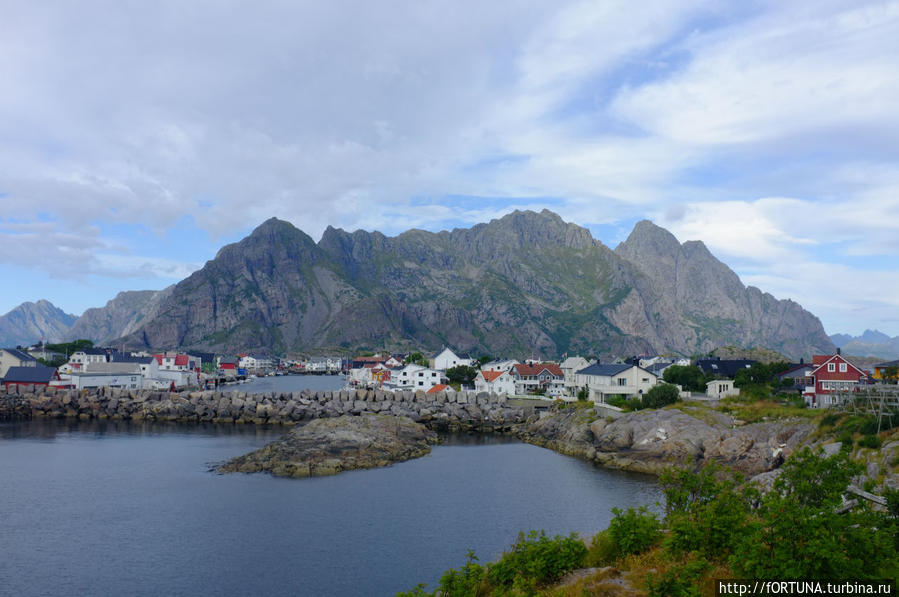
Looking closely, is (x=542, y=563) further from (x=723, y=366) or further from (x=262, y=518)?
(x=723, y=366)

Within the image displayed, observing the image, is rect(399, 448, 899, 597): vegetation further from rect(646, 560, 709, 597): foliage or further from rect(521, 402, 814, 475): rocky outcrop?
rect(521, 402, 814, 475): rocky outcrop

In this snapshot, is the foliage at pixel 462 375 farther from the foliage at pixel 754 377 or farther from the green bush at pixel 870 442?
the green bush at pixel 870 442

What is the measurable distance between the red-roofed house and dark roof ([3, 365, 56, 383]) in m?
88.4

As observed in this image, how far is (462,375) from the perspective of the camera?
127 meters

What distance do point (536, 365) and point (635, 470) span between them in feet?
222

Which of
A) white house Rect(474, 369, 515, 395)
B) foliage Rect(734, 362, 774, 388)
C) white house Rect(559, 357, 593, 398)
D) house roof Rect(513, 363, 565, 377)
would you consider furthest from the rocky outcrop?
house roof Rect(513, 363, 565, 377)

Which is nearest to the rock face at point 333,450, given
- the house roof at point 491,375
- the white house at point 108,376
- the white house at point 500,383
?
the white house at point 500,383

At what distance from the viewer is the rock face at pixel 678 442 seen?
53312 millimetres

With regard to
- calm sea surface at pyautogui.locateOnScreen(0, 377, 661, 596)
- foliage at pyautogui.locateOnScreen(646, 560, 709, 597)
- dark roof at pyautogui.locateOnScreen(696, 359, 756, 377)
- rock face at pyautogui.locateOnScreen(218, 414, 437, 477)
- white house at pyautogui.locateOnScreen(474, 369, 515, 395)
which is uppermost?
dark roof at pyautogui.locateOnScreen(696, 359, 756, 377)

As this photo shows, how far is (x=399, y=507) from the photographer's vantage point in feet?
143

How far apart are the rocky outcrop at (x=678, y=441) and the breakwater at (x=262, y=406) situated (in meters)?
21.4

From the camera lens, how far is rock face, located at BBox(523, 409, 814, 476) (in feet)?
175

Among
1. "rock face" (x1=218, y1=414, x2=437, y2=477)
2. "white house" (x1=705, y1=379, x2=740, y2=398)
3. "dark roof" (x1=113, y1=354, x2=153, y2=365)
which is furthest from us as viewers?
"dark roof" (x1=113, y1=354, x2=153, y2=365)

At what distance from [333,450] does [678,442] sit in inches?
1399
